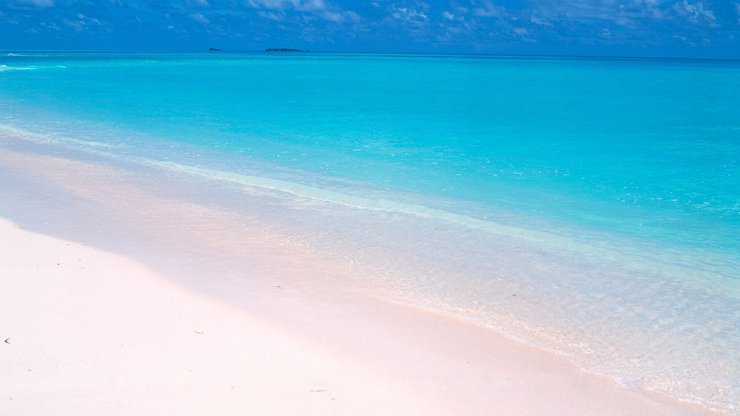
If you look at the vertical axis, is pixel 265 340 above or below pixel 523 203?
above

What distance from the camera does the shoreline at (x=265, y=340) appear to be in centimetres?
379

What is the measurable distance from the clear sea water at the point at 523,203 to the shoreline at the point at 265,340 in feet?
1.47

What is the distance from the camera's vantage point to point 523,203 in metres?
9.83

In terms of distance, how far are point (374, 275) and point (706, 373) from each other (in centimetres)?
276

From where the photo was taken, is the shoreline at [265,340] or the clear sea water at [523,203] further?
the clear sea water at [523,203]

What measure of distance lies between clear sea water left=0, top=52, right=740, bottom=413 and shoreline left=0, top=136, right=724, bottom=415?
447mm

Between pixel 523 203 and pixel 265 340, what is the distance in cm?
609

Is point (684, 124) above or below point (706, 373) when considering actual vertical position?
below

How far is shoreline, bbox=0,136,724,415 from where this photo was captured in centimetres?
379

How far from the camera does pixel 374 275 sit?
243 inches

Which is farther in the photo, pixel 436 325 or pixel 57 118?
pixel 57 118

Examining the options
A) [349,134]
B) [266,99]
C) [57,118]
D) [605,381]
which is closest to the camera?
[605,381]

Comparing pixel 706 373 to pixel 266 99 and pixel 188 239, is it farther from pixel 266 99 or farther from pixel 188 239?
pixel 266 99

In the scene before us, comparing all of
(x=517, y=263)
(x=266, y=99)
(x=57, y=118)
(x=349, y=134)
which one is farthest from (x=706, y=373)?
(x=266, y=99)
